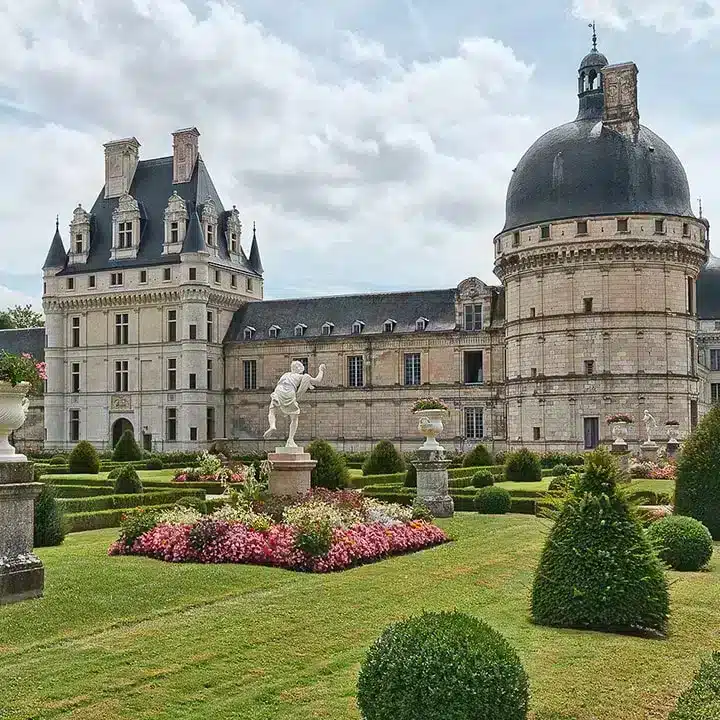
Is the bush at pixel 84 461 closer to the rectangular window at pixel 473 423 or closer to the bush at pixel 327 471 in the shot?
the bush at pixel 327 471


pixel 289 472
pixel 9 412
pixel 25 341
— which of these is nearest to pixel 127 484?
pixel 289 472

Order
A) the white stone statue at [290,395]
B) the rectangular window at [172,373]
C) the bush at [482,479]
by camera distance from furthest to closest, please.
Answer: the rectangular window at [172,373] → the bush at [482,479] → the white stone statue at [290,395]

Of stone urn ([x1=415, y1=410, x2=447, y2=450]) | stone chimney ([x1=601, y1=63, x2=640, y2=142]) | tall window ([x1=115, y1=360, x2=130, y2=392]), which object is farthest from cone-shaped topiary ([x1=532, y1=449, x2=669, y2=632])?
tall window ([x1=115, y1=360, x2=130, y2=392])

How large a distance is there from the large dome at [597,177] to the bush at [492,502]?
85.3 feet

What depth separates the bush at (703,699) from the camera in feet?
21.3

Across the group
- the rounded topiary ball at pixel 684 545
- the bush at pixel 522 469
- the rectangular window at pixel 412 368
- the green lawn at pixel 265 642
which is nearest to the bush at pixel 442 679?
the green lawn at pixel 265 642

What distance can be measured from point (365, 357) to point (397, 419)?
168 inches

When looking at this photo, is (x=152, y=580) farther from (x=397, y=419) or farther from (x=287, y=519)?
(x=397, y=419)

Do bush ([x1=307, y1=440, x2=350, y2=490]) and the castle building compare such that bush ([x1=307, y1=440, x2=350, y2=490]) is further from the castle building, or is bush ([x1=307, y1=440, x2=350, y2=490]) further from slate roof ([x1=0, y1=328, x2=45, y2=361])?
slate roof ([x1=0, y1=328, x2=45, y2=361])

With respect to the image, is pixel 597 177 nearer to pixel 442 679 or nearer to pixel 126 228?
pixel 126 228

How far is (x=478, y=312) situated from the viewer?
53281mm

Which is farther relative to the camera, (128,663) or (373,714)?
(128,663)

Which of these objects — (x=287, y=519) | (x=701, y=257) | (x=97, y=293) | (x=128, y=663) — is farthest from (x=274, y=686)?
(x=97, y=293)

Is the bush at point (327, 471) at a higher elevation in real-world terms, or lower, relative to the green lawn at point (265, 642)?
higher
